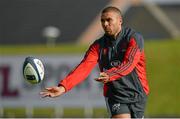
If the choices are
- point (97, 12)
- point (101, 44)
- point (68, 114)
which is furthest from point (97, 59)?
point (97, 12)

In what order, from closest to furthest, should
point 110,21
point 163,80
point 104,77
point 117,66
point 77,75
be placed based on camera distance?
point 104,77, point 110,21, point 117,66, point 77,75, point 163,80

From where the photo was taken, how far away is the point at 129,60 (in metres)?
8.47

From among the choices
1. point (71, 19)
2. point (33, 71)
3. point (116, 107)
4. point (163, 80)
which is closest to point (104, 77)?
point (116, 107)

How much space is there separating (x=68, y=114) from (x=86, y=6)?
25.0 metres

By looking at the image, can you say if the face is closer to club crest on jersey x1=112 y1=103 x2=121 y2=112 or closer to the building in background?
club crest on jersey x1=112 y1=103 x2=121 y2=112

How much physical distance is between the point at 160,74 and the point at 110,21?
49.7 feet

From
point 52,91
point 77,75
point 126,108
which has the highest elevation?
A: point 77,75

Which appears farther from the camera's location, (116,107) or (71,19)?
(71,19)

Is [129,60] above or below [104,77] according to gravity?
above

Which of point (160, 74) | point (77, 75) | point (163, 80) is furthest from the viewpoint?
point (160, 74)

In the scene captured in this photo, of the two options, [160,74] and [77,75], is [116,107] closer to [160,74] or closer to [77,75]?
[77,75]

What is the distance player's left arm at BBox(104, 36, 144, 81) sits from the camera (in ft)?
27.3

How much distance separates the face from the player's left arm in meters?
0.28

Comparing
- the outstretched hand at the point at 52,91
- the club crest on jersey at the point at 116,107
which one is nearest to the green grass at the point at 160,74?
the club crest on jersey at the point at 116,107
